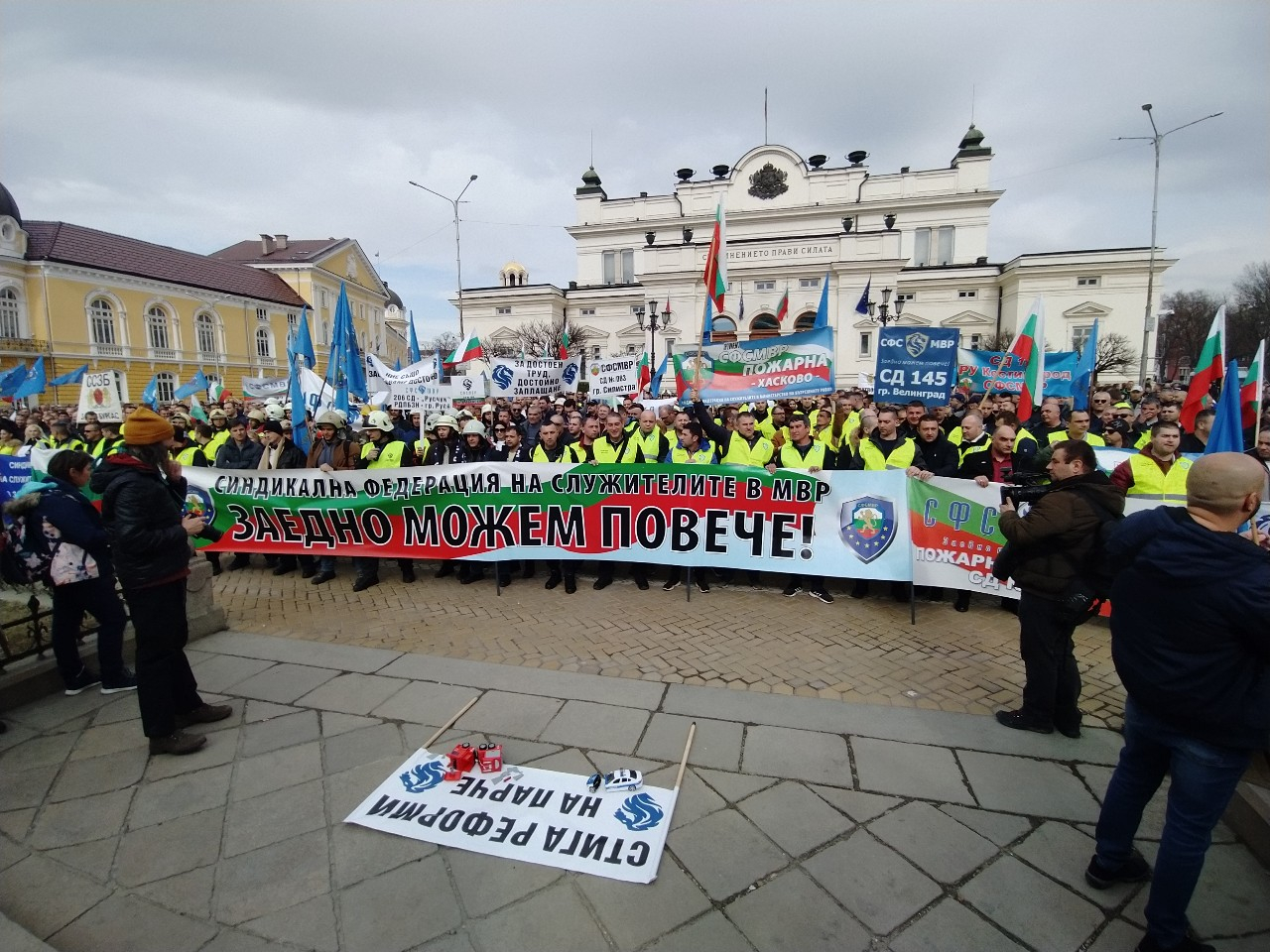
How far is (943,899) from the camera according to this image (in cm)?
246

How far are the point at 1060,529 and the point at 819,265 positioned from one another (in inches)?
2109

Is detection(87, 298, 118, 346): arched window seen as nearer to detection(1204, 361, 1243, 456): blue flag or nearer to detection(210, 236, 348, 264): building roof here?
detection(210, 236, 348, 264): building roof

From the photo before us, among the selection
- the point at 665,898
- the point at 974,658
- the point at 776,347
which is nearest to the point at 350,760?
the point at 665,898

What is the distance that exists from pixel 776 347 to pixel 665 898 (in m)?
6.05

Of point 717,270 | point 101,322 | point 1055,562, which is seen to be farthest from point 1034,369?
point 101,322

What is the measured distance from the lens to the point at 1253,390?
20.5 feet

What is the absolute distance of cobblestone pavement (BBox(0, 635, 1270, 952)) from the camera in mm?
2332

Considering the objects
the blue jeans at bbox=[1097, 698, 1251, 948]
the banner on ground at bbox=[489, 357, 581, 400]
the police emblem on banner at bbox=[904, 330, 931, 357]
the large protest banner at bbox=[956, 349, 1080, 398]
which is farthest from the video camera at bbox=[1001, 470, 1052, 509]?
the banner on ground at bbox=[489, 357, 581, 400]

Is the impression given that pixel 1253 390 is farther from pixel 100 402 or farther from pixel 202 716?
pixel 100 402

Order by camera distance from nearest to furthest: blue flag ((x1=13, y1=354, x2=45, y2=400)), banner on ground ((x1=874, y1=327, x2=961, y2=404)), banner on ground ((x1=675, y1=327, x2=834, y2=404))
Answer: banner on ground ((x1=675, y1=327, x2=834, y2=404))
banner on ground ((x1=874, y1=327, x2=961, y2=404))
blue flag ((x1=13, y1=354, x2=45, y2=400))

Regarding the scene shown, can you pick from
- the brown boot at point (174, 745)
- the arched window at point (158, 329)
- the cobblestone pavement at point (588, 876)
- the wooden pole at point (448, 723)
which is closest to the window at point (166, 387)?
the arched window at point (158, 329)

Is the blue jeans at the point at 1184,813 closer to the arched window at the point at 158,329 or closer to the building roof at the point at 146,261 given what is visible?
the building roof at the point at 146,261

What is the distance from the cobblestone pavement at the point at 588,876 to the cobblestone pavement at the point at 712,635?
1.33 feet

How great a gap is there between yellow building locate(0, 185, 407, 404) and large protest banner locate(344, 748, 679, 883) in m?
36.7
